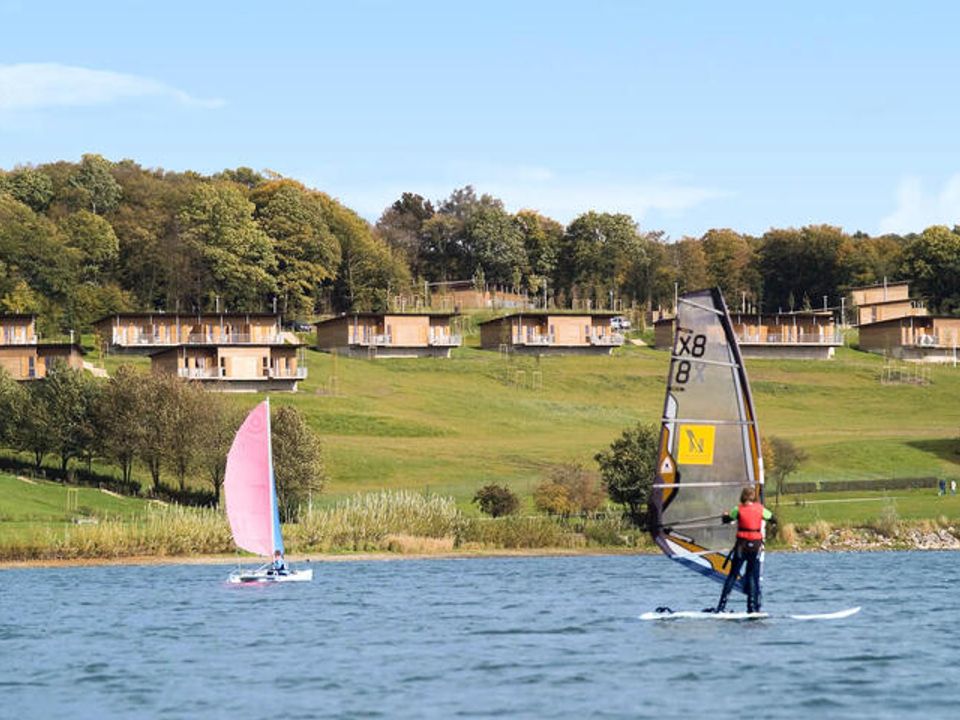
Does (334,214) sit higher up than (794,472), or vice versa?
(334,214)

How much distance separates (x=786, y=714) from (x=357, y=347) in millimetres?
123104

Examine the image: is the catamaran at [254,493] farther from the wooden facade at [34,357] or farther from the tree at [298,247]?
the tree at [298,247]

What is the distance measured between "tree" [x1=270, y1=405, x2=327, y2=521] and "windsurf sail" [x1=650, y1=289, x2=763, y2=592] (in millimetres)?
44442

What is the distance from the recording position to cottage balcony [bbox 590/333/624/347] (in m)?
154

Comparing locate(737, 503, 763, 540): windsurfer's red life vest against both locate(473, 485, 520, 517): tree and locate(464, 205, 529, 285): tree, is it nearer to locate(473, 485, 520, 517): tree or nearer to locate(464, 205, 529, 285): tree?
locate(473, 485, 520, 517): tree

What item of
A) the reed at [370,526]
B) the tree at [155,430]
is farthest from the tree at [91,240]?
the reed at [370,526]

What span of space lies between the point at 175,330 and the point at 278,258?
94.2 feet

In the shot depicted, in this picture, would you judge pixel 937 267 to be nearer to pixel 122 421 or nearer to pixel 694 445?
pixel 122 421

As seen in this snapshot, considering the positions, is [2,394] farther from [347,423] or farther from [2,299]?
[2,299]

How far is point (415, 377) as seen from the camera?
449ft

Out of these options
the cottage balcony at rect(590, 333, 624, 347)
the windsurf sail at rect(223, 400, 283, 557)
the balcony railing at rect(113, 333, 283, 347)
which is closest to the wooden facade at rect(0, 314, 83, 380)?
the balcony railing at rect(113, 333, 283, 347)

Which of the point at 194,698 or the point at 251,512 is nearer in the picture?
the point at 194,698

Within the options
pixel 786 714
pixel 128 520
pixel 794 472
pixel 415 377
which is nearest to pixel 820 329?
pixel 415 377

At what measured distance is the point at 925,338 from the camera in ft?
510
